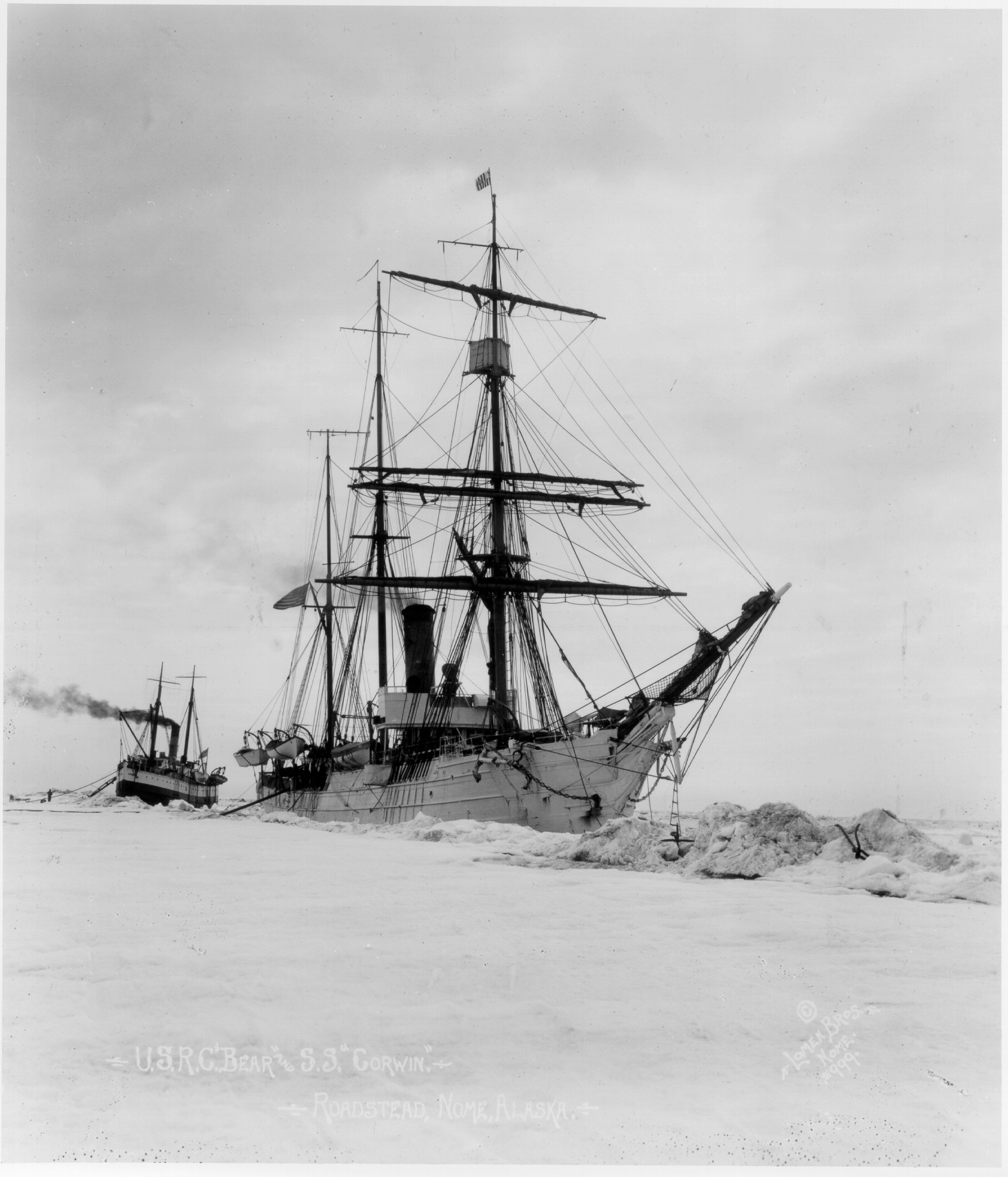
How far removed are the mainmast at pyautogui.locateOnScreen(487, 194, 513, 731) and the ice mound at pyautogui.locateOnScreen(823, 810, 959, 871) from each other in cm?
2200

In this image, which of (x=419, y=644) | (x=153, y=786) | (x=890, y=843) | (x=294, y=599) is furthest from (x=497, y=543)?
(x=153, y=786)

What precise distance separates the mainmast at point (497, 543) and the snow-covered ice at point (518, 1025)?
79.2 ft

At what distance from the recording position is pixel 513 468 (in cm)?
3966

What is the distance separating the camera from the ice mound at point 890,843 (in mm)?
13406

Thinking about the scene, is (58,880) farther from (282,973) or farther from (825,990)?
(825,990)

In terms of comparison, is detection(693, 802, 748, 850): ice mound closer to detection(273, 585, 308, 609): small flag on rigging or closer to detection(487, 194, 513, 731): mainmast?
detection(487, 194, 513, 731): mainmast

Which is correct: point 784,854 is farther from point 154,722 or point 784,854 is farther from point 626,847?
point 154,722

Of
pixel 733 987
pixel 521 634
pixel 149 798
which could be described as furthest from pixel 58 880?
pixel 149 798

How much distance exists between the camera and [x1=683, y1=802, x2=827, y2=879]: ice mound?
578 inches

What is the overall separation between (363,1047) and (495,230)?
3567 cm

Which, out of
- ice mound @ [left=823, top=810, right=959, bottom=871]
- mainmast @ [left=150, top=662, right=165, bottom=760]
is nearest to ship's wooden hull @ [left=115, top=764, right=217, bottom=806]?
mainmast @ [left=150, top=662, right=165, bottom=760]

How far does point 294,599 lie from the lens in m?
53.4

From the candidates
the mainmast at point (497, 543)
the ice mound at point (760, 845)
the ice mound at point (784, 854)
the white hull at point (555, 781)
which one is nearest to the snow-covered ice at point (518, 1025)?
the ice mound at point (784, 854)

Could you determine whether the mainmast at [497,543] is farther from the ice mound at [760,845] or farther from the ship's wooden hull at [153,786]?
the ship's wooden hull at [153,786]
